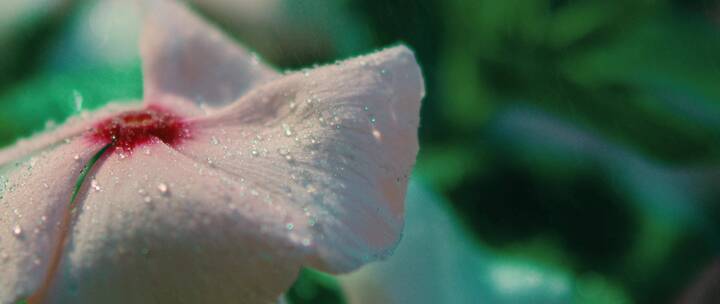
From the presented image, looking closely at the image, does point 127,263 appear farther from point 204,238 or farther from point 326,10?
point 326,10

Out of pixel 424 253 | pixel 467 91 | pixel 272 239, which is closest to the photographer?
pixel 272 239

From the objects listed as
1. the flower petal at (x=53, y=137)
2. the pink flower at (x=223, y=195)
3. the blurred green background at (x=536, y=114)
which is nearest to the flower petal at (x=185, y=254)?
the pink flower at (x=223, y=195)

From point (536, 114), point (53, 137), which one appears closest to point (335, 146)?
point (53, 137)

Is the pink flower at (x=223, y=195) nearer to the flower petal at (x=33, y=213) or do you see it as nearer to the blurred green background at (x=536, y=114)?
the flower petal at (x=33, y=213)

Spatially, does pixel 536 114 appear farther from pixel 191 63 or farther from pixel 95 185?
pixel 95 185

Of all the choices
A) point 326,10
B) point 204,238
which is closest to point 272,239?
point 204,238

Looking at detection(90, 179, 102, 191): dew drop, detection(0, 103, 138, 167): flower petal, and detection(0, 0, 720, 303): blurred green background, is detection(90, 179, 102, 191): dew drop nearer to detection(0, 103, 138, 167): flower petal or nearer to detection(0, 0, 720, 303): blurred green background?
detection(0, 103, 138, 167): flower petal

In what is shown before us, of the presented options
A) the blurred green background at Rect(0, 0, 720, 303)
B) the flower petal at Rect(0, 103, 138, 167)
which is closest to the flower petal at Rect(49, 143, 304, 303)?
the flower petal at Rect(0, 103, 138, 167)
